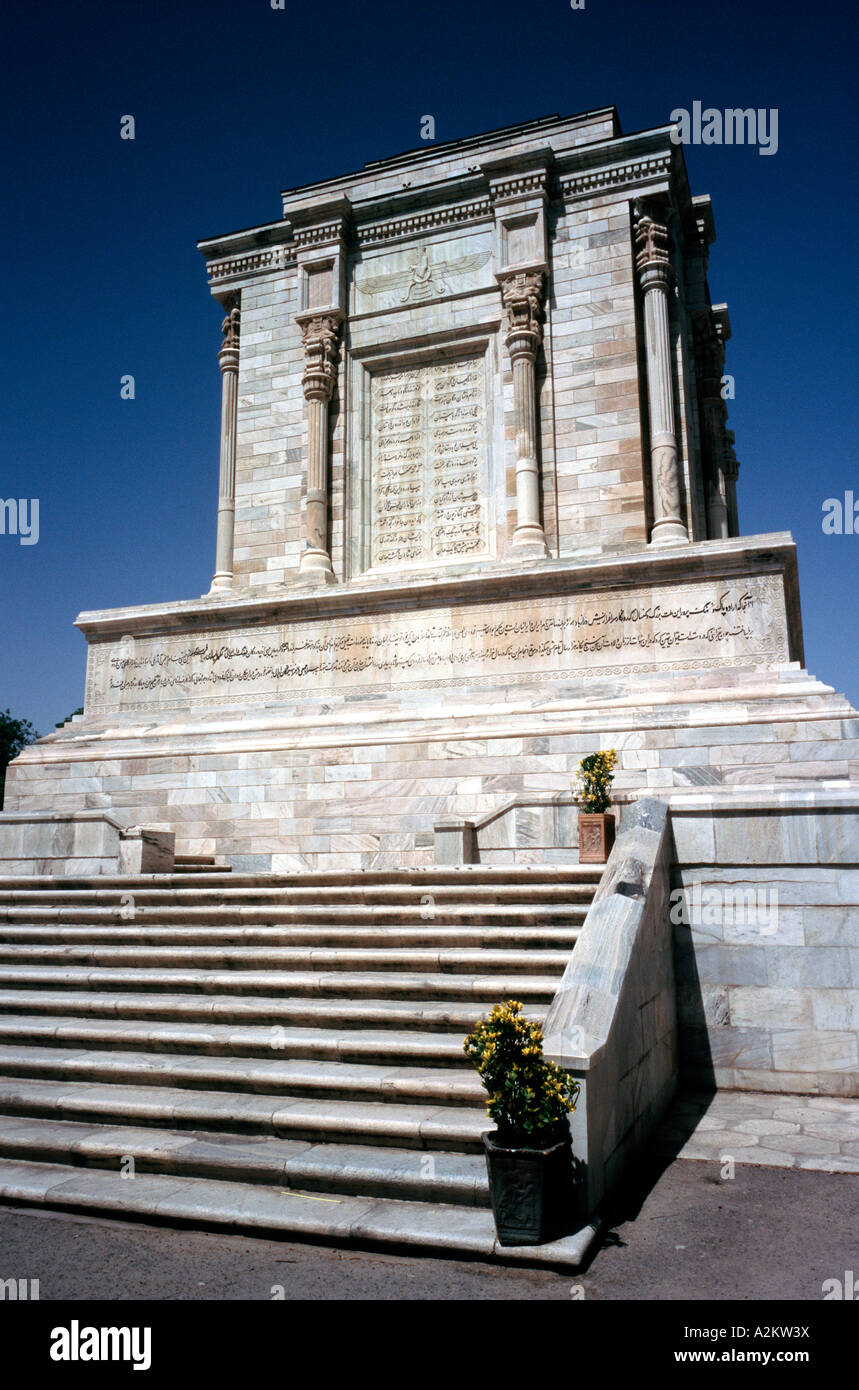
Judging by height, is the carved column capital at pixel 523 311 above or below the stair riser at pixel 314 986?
above

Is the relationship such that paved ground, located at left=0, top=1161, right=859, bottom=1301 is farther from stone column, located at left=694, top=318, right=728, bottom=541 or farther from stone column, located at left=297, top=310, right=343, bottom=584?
stone column, located at left=694, top=318, right=728, bottom=541

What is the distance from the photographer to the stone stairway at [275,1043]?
5.69 meters

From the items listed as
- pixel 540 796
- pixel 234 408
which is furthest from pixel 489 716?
pixel 234 408

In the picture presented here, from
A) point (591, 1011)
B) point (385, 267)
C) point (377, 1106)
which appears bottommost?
point (377, 1106)

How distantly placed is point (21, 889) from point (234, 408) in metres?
12.3

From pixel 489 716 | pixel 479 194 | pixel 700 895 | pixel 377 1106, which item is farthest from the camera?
pixel 479 194

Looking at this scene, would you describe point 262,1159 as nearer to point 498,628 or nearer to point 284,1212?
point 284,1212

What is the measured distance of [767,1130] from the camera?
23.9 feet

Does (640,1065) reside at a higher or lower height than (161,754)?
lower

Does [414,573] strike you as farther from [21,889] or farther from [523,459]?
[21,889]

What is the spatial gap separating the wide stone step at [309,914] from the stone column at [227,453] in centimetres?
972

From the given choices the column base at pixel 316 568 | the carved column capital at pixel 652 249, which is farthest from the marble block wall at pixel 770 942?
the carved column capital at pixel 652 249

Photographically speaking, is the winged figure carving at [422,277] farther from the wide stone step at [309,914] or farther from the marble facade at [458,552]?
the wide stone step at [309,914]

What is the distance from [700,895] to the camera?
354 inches
